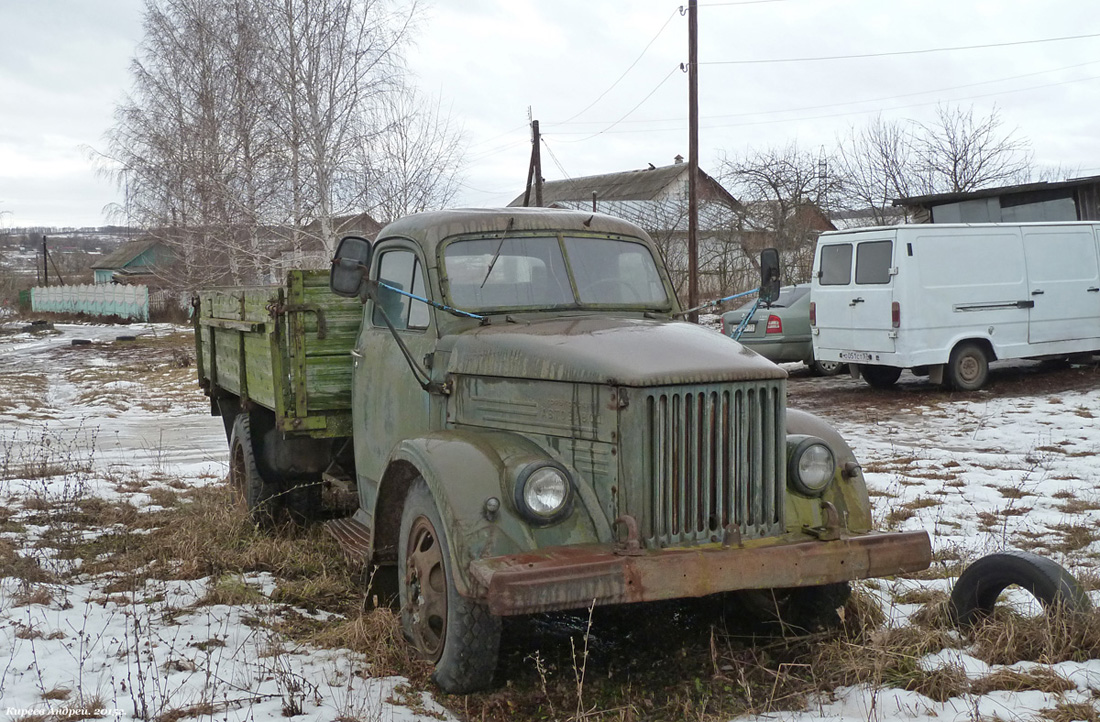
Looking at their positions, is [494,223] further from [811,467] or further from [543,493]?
[811,467]

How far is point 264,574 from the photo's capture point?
559cm

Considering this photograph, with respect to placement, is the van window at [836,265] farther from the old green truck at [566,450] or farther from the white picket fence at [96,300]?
the white picket fence at [96,300]

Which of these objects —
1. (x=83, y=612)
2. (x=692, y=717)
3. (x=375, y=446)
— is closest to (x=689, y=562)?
(x=692, y=717)

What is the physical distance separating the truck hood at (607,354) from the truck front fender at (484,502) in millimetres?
353

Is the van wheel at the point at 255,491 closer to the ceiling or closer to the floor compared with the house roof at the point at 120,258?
closer to the floor

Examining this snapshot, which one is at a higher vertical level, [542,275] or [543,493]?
[542,275]

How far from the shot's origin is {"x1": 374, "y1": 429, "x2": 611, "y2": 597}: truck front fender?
11.9 ft

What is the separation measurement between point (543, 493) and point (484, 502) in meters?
0.22

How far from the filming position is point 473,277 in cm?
488

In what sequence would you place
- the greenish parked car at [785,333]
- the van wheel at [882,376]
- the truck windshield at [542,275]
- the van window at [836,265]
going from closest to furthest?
the truck windshield at [542,275] → the van window at [836,265] → the van wheel at [882,376] → the greenish parked car at [785,333]

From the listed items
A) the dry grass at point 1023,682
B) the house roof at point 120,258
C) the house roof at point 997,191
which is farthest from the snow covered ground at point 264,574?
the house roof at point 120,258

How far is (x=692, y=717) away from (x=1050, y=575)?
1692 millimetres

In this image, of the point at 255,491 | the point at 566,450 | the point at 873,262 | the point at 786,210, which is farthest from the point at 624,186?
the point at 566,450

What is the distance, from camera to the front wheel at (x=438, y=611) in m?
3.73
